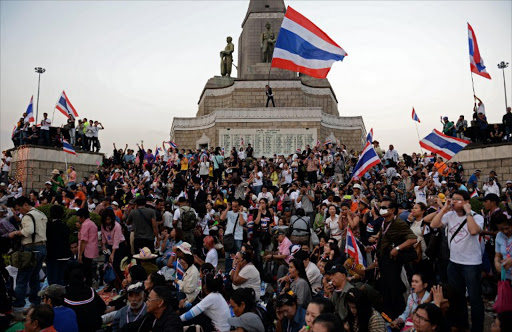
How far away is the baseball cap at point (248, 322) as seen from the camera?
16.1ft

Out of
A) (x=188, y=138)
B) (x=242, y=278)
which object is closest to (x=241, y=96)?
Answer: (x=188, y=138)

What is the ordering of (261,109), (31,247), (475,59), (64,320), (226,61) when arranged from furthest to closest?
(226,61) → (261,109) → (475,59) → (31,247) → (64,320)

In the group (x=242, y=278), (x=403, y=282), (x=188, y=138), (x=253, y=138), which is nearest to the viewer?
(x=403, y=282)

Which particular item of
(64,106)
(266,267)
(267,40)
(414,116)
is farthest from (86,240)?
(267,40)

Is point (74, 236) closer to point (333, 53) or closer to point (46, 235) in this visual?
point (46, 235)

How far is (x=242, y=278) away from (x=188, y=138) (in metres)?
22.1

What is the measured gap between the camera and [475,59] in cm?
1382

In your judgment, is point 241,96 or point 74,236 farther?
point 241,96

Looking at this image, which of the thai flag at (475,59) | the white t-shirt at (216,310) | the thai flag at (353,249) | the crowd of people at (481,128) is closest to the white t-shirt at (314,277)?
the thai flag at (353,249)

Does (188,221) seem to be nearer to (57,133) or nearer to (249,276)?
(249,276)

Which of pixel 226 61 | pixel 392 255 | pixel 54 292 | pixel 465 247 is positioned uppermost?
pixel 226 61

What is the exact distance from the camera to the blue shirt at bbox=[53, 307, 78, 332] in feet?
15.5

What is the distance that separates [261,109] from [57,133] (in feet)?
35.6

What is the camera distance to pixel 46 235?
7.70 m
